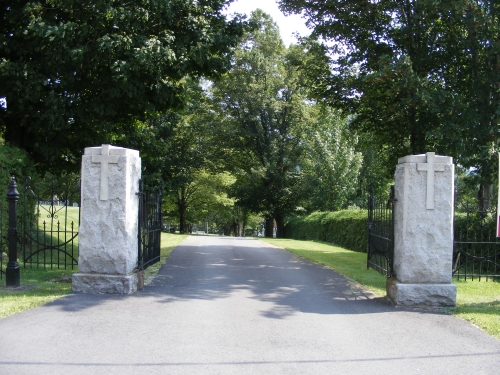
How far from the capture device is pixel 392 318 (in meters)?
7.47

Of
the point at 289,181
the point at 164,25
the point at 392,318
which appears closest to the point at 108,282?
the point at 392,318

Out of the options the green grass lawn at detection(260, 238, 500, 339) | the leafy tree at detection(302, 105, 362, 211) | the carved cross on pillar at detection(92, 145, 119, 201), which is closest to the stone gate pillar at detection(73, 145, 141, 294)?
the carved cross on pillar at detection(92, 145, 119, 201)

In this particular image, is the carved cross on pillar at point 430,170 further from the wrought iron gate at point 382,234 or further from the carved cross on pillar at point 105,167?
the carved cross on pillar at point 105,167

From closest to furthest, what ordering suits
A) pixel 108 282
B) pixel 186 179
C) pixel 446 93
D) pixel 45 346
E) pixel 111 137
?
pixel 45 346 → pixel 108 282 → pixel 446 93 → pixel 111 137 → pixel 186 179

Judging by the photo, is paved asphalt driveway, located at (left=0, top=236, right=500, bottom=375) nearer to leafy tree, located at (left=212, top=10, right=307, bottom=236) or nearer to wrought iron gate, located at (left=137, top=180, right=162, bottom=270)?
wrought iron gate, located at (left=137, top=180, right=162, bottom=270)

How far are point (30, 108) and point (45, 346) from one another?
9419 millimetres

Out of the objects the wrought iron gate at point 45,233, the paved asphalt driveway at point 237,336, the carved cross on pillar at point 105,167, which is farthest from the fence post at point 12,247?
the carved cross on pillar at point 105,167

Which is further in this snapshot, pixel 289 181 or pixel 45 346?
pixel 289 181

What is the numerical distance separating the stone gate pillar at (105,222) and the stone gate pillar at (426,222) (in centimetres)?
470

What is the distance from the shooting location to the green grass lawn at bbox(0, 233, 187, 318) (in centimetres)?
746

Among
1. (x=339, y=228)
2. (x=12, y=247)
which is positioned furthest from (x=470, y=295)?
(x=339, y=228)

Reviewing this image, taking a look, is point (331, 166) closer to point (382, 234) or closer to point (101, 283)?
point (382, 234)

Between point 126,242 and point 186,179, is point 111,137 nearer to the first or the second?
point 126,242

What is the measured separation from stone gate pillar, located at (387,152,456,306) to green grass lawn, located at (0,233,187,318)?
5490 mm
